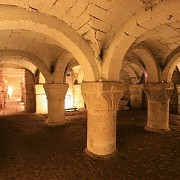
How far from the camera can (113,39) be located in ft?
9.59

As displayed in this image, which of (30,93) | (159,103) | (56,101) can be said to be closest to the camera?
(159,103)

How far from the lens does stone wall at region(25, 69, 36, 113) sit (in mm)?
9078

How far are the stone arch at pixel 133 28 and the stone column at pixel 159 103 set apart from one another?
2.26 meters

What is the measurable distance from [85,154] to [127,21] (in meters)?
2.73

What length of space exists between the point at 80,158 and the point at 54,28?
251cm

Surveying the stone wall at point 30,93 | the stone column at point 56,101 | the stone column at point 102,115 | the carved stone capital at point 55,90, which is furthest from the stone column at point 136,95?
the stone column at point 102,115

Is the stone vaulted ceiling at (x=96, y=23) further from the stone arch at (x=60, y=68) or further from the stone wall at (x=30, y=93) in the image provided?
the stone wall at (x=30, y=93)

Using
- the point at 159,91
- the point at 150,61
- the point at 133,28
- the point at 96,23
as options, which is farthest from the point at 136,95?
the point at 96,23

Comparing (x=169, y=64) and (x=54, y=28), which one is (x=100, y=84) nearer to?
(x=54, y=28)

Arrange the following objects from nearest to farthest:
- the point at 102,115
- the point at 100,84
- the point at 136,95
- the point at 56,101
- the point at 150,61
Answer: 1. the point at 100,84
2. the point at 102,115
3. the point at 150,61
4. the point at 56,101
5. the point at 136,95

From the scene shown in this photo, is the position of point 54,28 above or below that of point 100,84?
above

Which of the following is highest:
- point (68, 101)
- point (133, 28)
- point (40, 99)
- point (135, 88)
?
point (133, 28)

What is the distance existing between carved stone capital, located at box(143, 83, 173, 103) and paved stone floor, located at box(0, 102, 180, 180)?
42.9 inches

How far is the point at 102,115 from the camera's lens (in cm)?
315
